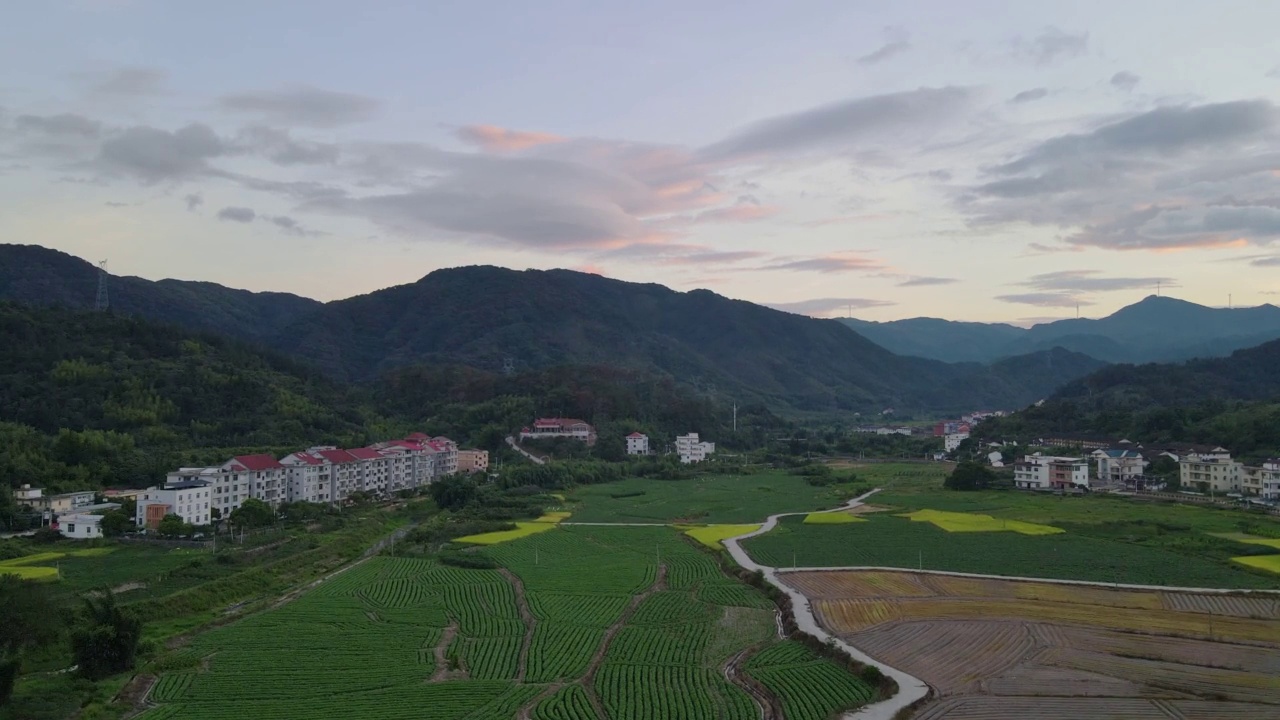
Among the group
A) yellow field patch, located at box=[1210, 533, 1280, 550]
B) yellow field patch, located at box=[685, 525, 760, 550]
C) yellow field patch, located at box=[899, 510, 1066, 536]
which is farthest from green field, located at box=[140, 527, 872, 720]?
yellow field patch, located at box=[1210, 533, 1280, 550]

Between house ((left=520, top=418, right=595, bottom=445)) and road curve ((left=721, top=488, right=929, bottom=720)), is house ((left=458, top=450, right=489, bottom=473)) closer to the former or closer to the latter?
house ((left=520, top=418, right=595, bottom=445))

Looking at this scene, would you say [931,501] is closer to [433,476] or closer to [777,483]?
[777,483]

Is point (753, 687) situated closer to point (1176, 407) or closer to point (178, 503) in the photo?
point (178, 503)

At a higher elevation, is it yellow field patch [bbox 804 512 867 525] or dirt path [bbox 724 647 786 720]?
yellow field patch [bbox 804 512 867 525]

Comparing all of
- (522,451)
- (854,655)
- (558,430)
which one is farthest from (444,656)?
(558,430)

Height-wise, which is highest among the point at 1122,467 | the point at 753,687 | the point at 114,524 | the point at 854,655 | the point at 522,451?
the point at 522,451

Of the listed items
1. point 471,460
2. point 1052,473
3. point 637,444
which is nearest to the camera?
point 1052,473

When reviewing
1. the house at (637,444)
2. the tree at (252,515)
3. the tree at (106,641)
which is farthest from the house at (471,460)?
the tree at (106,641)
